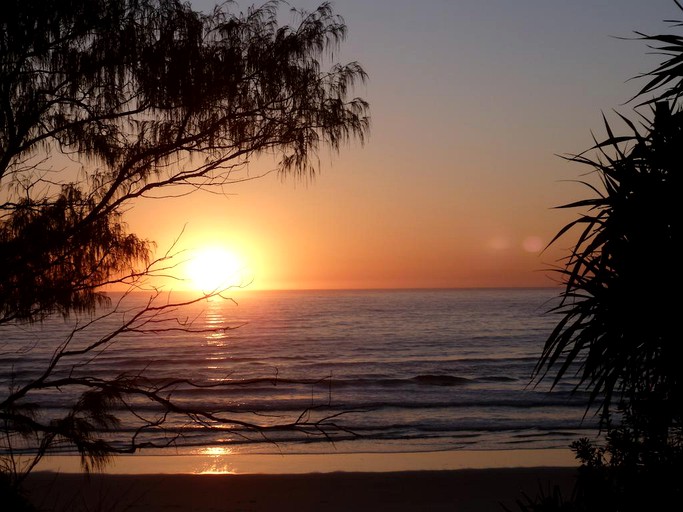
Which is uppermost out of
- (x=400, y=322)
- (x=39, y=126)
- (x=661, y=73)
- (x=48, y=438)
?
(x=661, y=73)

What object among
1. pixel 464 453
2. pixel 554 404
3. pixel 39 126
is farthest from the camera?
pixel 554 404

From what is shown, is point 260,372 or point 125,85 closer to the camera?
point 125,85

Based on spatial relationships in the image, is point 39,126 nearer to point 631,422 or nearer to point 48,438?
point 48,438

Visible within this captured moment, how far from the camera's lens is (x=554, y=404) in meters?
19.0

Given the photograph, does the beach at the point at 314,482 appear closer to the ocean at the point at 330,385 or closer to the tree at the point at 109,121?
the ocean at the point at 330,385

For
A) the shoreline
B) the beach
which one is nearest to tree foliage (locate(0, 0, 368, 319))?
the beach

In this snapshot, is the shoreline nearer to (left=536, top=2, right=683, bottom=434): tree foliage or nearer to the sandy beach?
the sandy beach

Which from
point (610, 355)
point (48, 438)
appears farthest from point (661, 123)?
point (48, 438)

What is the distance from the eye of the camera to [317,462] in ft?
40.8

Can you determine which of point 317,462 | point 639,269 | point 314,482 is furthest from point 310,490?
point 639,269

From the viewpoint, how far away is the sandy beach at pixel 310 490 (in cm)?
943

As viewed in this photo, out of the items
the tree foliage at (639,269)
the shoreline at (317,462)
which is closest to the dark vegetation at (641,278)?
the tree foliage at (639,269)

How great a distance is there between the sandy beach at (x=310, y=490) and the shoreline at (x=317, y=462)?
0.45 metres

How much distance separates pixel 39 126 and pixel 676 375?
13.7 feet
